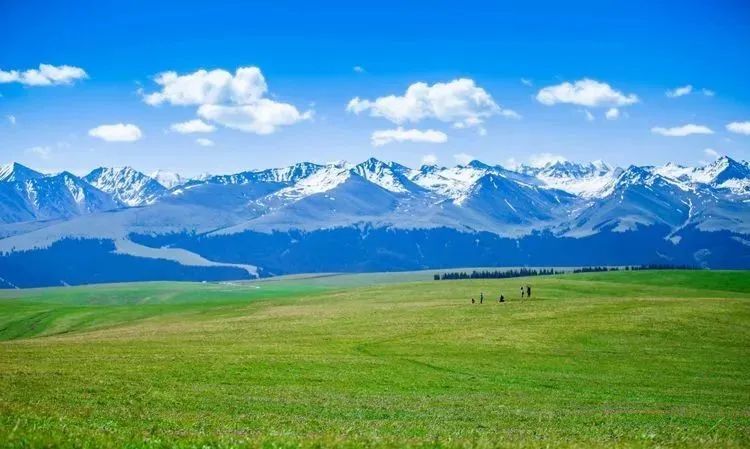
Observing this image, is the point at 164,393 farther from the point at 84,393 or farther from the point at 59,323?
the point at 59,323

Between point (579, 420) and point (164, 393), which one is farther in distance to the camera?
point (164, 393)

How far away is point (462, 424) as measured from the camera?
33250 mm

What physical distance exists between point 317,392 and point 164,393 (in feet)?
33.6

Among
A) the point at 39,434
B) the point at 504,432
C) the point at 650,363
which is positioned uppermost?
the point at 39,434

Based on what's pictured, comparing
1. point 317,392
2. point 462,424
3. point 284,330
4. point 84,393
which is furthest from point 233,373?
point 284,330

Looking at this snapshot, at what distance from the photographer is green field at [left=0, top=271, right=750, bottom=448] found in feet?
85.9

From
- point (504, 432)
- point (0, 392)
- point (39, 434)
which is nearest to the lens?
point (39, 434)

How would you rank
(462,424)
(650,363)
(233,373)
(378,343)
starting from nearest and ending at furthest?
(462,424) < (233,373) < (650,363) < (378,343)

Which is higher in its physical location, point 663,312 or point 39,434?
point 39,434

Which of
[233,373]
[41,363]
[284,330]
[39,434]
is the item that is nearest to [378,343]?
[284,330]

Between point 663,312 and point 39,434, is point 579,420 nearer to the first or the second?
point 39,434

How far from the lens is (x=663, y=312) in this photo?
92750 mm

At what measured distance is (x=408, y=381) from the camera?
2036 inches

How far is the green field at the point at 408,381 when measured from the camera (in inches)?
1030
